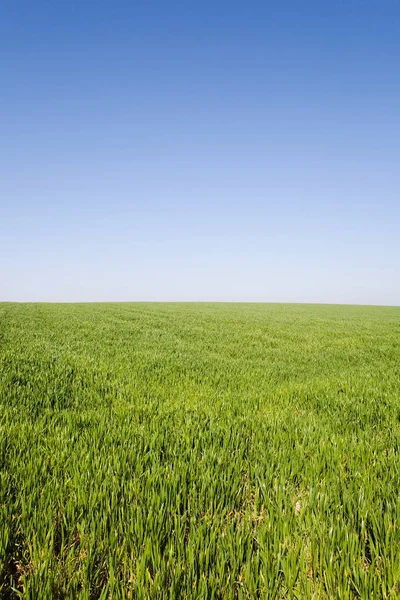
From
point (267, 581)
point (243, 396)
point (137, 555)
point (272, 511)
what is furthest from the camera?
point (243, 396)

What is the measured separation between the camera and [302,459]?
3.33 meters

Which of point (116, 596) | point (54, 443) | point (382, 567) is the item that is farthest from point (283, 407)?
point (116, 596)

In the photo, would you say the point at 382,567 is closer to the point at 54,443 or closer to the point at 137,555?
the point at 137,555

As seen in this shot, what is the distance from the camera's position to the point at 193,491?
2.65m

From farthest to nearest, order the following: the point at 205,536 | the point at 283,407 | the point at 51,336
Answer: the point at 51,336 < the point at 283,407 < the point at 205,536

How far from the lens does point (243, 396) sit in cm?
578

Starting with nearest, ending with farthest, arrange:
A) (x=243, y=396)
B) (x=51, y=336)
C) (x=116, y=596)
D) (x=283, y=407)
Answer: (x=116, y=596) < (x=283, y=407) < (x=243, y=396) < (x=51, y=336)

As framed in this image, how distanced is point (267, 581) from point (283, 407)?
12.2ft

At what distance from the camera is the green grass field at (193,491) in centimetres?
188

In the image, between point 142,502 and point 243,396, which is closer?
point 142,502

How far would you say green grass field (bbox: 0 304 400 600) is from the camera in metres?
1.88

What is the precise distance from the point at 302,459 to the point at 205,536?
1.56 meters

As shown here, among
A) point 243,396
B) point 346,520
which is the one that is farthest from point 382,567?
point 243,396

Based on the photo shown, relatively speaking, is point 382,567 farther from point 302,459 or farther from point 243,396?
point 243,396
